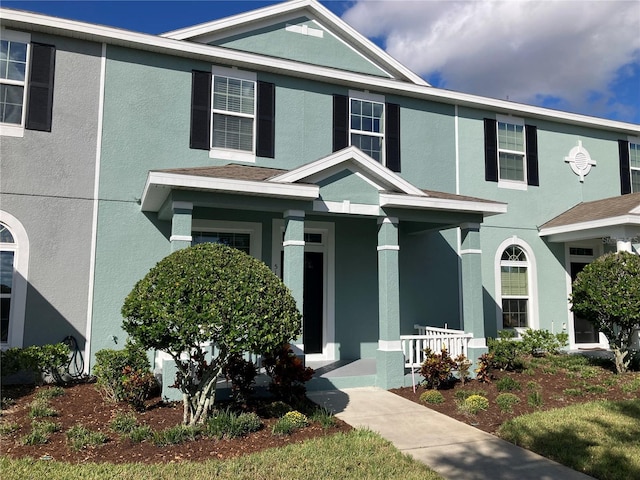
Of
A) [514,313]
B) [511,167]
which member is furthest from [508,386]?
[511,167]

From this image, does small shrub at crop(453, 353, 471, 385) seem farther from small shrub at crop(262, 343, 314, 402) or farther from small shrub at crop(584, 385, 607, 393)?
small shrub at crop(262, 343, 314, 402)

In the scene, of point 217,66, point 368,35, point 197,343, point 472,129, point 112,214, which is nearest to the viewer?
point 197,343

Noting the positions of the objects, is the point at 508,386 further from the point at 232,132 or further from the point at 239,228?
the point at 232,132

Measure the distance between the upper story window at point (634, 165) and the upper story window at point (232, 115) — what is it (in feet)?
33.4

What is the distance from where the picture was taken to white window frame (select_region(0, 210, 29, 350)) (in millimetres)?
8109

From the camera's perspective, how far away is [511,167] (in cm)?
1238

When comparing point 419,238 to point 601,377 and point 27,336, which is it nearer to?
point 601,377

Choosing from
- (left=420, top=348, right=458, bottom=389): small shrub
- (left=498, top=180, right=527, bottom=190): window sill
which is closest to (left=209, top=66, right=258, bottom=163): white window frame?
(left=420, top=348, right=458, bottom=389): small shrub

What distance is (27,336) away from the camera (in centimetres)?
819

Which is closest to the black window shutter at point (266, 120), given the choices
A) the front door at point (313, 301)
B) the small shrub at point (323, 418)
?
the front door at point (313, 301)

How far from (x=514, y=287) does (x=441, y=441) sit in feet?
23.2

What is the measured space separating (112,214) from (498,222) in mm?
8430

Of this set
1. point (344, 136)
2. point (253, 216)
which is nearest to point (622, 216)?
point (344, 136)

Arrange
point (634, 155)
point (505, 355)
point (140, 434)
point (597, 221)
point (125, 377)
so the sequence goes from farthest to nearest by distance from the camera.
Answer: point (634, 155), point (597, 221), point (505, 355), point (125, 377), point (140, 434)
